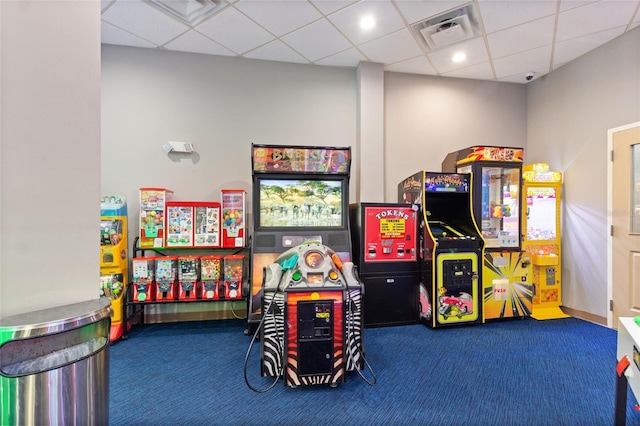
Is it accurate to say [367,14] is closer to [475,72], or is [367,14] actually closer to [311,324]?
[475,72]

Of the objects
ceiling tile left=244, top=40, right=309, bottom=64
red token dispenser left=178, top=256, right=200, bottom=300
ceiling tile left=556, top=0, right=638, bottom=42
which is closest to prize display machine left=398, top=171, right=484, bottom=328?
ceiling tile left=556, top=0, right=638, bottom=42

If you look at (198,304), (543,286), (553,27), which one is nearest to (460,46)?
(553,27)

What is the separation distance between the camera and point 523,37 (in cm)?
318

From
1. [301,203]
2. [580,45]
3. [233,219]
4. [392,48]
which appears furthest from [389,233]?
[580,45]

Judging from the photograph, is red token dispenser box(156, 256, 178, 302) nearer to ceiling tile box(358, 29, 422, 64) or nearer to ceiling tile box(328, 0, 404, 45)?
ceiling tile box(328, 0, 404, 45)

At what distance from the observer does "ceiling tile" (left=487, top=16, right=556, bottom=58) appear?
2979 mm

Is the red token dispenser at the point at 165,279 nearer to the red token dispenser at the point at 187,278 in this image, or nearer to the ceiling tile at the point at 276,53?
the red token dispenser at the point at 187,278

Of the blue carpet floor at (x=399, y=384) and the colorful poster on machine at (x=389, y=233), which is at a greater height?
the colorful poster on machine at (x=389, y=233)

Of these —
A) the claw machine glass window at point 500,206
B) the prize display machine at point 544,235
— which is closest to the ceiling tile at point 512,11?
the claw machine glass window at point 500,206

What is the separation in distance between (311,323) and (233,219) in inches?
64.2

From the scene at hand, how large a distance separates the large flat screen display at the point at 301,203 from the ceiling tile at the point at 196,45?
184 centimetres

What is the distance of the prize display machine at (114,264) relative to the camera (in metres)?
2.86

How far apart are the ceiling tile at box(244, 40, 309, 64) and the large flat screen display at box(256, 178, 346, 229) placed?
1.70m

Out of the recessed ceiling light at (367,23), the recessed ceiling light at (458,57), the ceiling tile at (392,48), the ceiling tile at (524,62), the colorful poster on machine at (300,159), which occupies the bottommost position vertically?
the colorful poster on machine at (300,159)
